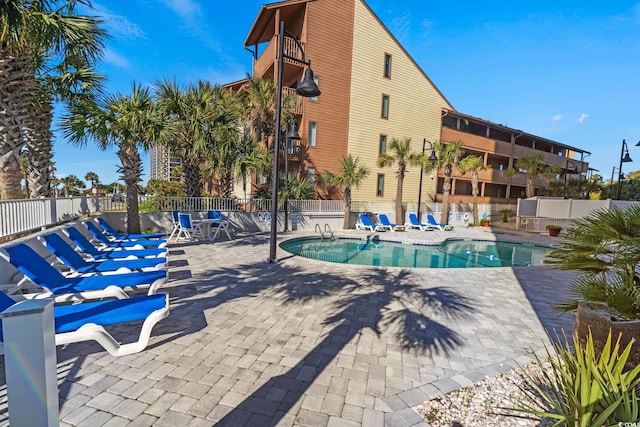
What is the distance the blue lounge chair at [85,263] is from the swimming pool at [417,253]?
5.93 meters

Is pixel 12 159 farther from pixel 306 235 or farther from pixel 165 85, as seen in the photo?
pixel 306 235

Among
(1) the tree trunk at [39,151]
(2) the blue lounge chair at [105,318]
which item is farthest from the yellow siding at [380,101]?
(2) the blue lounge chair at [105,318]

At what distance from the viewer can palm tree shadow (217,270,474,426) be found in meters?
2.65

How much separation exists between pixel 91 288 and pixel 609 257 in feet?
21.1

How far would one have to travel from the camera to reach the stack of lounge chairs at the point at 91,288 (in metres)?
3.10

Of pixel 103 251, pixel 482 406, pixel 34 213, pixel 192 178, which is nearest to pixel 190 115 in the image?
pixel 192 178

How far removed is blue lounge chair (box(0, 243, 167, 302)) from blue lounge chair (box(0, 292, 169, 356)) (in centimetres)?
66

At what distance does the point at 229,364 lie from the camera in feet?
10.5

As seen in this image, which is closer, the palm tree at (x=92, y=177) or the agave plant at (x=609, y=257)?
the agave plant at (x=609, y=257)

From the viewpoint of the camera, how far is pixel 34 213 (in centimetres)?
660

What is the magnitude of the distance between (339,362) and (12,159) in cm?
887

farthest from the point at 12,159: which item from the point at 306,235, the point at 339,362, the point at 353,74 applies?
the point at 353,74

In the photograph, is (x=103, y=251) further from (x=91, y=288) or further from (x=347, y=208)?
(x=347, y=208)

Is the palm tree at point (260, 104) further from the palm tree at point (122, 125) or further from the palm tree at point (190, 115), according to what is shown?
the palm tree at point (122, 125)
